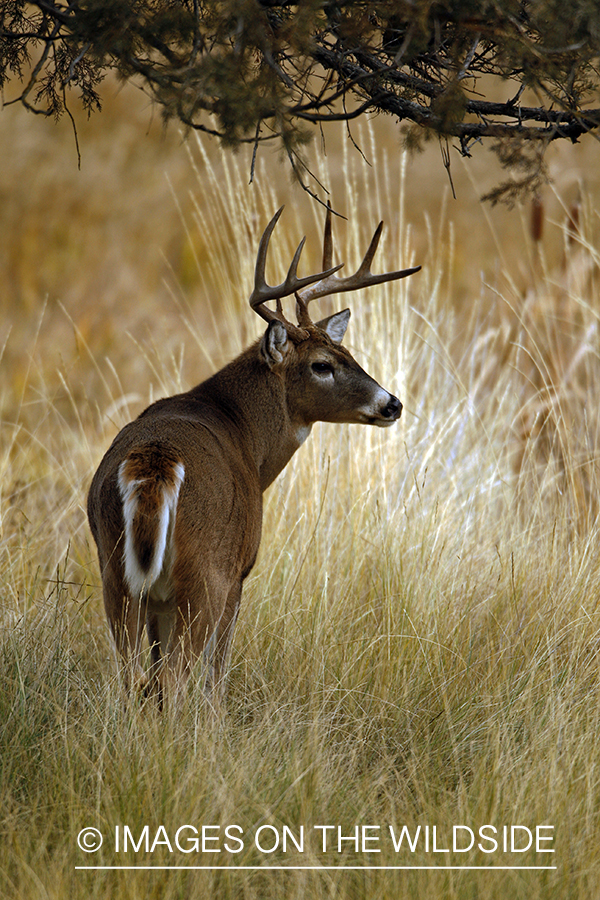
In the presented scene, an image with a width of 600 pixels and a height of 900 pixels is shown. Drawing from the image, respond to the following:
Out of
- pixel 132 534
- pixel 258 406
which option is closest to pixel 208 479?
pixel 132 534

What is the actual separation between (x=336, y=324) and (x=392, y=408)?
0.64 metres

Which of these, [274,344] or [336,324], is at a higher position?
[336,324]

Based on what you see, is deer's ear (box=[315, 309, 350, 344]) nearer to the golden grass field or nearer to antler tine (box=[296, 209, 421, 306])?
antler tine (box=[296, 209, 421, 306])

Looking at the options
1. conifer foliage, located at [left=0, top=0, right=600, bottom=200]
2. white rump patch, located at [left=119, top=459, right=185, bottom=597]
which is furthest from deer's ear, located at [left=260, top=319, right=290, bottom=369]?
conifer foliage, located at [left=0, top=0, right=600, bottom=200]

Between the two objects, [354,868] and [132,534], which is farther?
[132,534]

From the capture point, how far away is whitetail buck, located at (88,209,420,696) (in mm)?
3279

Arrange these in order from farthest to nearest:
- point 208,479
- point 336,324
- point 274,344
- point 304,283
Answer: point 336,324, point 274,344, point 304,283, point 208,479

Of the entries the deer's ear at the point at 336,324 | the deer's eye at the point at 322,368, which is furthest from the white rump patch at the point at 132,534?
the deer's ear at the point at 336,324

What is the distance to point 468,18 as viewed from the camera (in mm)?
2729

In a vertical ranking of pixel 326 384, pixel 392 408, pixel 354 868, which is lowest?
pixel 354 868

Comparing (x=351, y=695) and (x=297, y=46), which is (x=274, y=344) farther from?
(x=297, y=46)

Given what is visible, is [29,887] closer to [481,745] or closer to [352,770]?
[352,770]

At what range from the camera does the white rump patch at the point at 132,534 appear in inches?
125

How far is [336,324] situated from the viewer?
4.89 metres
